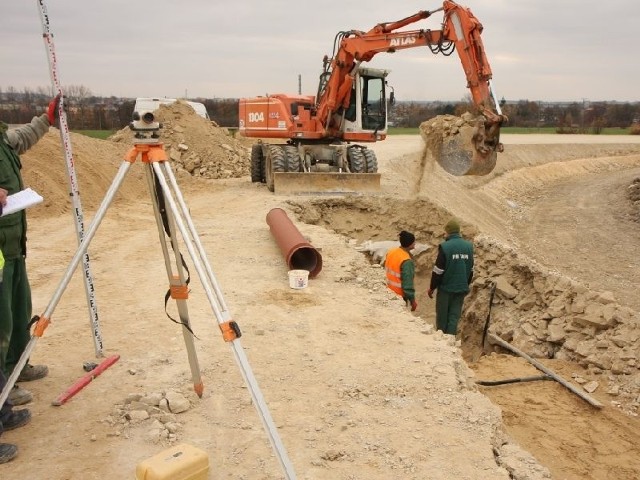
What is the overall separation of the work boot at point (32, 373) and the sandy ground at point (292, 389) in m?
0.07

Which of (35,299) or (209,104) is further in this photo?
(209,104)

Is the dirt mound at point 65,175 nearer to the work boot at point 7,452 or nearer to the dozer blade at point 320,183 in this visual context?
the dozer blade at point 320,183

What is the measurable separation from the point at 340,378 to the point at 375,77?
10594 mm

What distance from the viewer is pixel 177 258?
4.09 meters

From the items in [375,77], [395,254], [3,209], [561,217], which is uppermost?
[375,77]

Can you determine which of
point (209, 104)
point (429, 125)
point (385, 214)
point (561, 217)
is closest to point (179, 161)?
point (385, 214)

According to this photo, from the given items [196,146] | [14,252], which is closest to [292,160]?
[196,146]

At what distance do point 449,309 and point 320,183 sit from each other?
6727 millimetres

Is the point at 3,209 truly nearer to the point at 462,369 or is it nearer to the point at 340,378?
the point at 340,378

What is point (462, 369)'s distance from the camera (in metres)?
5.24

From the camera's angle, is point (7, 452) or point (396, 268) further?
point (396, 268)

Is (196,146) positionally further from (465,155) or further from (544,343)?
(544,343)

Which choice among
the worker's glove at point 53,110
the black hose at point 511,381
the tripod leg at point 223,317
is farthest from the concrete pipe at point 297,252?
the tripod leg at point 223,317

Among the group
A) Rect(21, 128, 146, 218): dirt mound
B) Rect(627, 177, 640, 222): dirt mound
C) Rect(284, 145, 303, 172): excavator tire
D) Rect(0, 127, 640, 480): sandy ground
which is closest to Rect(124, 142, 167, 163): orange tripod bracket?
Rect(0, 127, 640, 480): sandy ground
